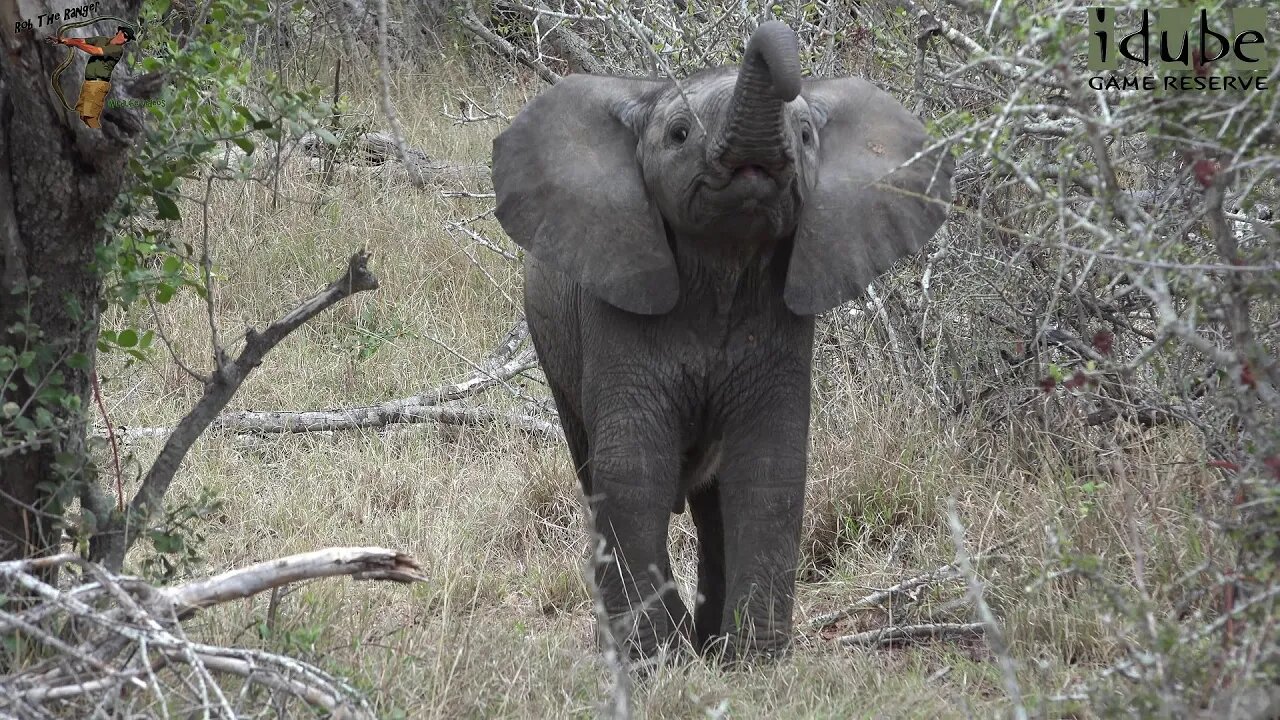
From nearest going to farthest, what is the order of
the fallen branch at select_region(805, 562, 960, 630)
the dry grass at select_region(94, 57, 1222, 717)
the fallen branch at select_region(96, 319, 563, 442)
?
1. the dry grass at select_region(94, 57, 1222, 717)
2. the fallen branch at select_region(805, 562, 960, 630)
3. the fallen branch at select_region(96, 319, 563, 442)

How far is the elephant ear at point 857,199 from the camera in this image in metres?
4.65

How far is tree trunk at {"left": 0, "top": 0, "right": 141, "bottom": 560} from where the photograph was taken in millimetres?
3668

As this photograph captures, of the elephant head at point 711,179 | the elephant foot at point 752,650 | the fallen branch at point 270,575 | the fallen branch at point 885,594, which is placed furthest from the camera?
the fallen branch at point 885,594

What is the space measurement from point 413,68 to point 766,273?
782 cm

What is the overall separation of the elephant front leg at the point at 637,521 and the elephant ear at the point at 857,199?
64cm

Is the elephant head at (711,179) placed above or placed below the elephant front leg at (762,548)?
above

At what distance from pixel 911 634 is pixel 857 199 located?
140 centimetres

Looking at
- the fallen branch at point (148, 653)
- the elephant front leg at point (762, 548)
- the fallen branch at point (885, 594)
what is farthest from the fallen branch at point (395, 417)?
the fallen branch at point (148, 653)

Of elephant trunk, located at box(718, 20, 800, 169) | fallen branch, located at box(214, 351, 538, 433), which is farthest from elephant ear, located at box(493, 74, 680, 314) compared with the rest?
fallen branch, located at box(214, 351, 538, 433)

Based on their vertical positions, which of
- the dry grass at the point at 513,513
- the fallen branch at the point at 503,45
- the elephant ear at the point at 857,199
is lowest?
the dry grass at the point at 513,513

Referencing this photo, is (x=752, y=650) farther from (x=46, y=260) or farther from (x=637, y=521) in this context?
(x=46, y=260)

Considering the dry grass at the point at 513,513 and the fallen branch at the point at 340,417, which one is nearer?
the dry grass at the point at 513,513

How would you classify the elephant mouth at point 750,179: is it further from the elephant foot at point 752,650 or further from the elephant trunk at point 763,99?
the elephant foot at point 752,650

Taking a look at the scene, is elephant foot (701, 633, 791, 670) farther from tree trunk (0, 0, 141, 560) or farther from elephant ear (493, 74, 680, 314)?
tree trunk (0, 0, 141, 560)
